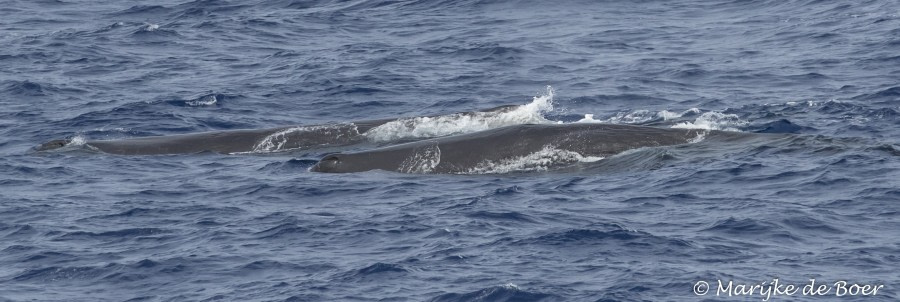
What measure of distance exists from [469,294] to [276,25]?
34.9 metres

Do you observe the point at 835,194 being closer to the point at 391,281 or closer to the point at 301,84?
the point at 391,281

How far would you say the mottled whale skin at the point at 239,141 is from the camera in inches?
1401

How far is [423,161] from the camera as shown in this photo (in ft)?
104

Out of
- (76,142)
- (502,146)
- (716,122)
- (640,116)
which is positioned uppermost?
(502,146)

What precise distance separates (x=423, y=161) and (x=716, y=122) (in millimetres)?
7405

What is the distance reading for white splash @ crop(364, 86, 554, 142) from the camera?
3647 centimetres

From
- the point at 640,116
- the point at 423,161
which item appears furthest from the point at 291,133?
the point at 640,116

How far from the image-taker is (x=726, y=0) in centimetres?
5506

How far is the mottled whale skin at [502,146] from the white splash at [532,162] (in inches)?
3.3

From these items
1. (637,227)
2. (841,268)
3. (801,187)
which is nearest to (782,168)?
(801,187)

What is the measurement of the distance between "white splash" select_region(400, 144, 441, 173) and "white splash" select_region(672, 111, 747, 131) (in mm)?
5646

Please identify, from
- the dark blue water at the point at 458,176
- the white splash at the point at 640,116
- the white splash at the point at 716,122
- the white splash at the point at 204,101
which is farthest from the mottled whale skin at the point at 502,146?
the white splash at the point at 204,101

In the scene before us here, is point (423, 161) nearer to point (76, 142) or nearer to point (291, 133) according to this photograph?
point (291, 133)

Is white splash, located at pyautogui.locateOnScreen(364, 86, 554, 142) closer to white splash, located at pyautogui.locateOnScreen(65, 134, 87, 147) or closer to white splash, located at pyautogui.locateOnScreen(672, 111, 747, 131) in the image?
white splash, located at pyautogui.locateOnScreen(672, 111, 747, 131)
